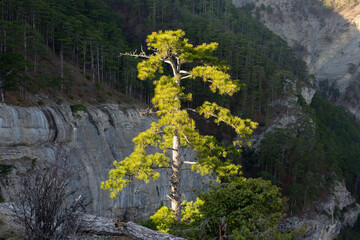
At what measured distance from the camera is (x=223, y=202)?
726 cm

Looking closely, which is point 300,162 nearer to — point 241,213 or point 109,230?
point 241,213

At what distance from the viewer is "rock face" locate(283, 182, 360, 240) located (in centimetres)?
3476

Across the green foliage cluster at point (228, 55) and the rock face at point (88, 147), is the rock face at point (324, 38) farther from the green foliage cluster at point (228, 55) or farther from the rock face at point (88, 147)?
the rock face at point (88, 147)

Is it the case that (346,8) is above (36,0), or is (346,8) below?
above

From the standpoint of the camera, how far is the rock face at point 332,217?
1368 inches

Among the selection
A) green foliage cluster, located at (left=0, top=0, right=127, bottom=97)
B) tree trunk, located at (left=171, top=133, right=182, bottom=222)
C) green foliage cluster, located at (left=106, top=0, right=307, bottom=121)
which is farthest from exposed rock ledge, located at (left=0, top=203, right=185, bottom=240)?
green foliage cluster, located at (left=106, top=0, right=307, bottom=121)

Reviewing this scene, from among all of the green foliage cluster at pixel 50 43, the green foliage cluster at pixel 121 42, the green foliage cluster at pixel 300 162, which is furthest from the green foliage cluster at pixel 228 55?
the green foliage cluster at pixel 50 43

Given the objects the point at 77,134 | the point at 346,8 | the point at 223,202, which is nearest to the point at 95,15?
the point at 77,134

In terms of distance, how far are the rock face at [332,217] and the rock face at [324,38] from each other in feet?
146

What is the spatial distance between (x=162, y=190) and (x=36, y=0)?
80.7 feet

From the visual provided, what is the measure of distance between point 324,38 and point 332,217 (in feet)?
257

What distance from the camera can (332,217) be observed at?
3862 centimetres

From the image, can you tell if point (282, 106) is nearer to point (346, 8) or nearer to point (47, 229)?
point (47, 229)

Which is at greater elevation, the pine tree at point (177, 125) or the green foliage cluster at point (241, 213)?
the pine tree at point (177, 125)
